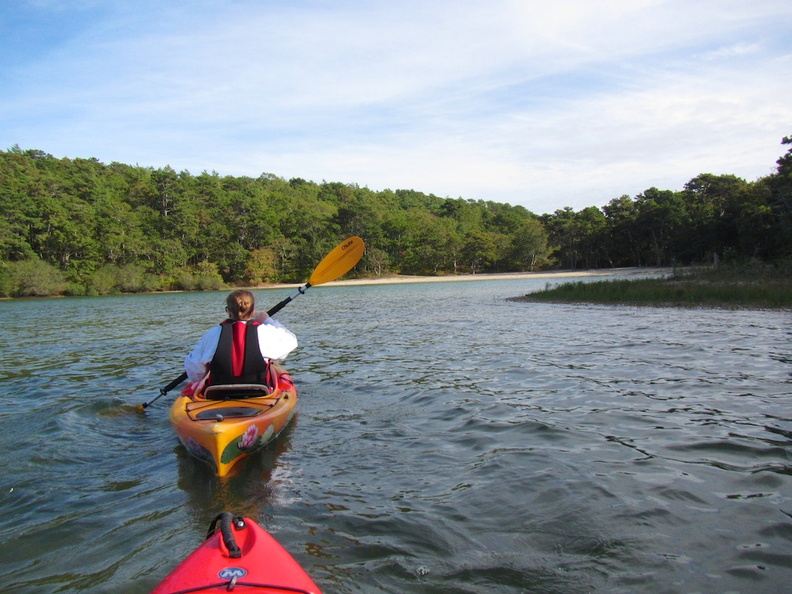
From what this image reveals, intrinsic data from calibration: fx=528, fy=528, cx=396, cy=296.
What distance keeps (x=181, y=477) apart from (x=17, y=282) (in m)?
49.3

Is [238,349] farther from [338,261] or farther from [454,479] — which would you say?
[338,261]

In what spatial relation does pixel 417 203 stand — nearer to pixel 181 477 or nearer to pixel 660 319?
pixel 660 319

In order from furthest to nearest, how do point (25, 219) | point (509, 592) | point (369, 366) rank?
point (25, 219)
point (369, 366)
point (509, 592)

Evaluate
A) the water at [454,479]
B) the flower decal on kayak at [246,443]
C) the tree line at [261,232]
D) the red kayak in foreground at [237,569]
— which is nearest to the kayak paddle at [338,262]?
the water at [454,479]

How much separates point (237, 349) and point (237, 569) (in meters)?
2.78

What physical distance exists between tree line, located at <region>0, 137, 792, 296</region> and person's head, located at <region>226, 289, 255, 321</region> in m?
31.8

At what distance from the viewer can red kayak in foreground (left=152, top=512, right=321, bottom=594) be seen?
6.35 ft

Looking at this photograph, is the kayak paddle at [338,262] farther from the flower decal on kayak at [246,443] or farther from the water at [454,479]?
the flower decal on kayak at [246,443]

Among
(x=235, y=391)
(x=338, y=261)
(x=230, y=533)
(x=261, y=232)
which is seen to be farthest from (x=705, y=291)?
(x=261, y=232)

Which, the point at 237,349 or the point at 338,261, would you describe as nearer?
the point at 237,349

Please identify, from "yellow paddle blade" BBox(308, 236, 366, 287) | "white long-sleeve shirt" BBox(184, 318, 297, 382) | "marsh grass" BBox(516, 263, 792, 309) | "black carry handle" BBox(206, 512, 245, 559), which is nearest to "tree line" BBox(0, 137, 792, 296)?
"marsh grass" BBox(516, 263, 792, 309)

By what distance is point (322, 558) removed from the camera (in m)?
2.92

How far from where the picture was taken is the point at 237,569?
2.03 meters

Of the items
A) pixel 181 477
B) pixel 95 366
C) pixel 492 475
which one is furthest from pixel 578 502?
pixel 95 366
